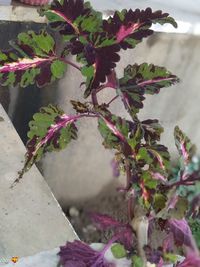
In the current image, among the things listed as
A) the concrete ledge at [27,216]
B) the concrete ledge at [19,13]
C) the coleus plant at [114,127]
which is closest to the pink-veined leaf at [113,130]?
the coleus plant at [114,127]

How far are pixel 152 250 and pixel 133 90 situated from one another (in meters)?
0.31

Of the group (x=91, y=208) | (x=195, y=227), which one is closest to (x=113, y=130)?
(x=195, y=227)

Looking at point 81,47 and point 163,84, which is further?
point 163,84

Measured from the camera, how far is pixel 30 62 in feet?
2.64

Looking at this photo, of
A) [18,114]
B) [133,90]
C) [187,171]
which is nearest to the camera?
[187,171]

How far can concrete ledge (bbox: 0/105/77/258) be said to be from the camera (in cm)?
106

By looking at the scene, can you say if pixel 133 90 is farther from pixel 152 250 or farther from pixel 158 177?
pixel 152 250

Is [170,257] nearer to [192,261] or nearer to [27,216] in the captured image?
[192,261]

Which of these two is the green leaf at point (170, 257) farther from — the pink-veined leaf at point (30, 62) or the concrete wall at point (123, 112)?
the concrete wall at point (123, 112)

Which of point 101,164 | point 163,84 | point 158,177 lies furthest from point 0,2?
point 158,177

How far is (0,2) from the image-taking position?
5.72 ft

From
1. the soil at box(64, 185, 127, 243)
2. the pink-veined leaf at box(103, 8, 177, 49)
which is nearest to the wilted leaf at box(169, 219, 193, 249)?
the pink-veined leaf at box(103, 8, 177, 49)

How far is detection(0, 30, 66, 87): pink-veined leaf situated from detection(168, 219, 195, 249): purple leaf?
0.34m

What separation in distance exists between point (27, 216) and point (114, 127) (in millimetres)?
474
